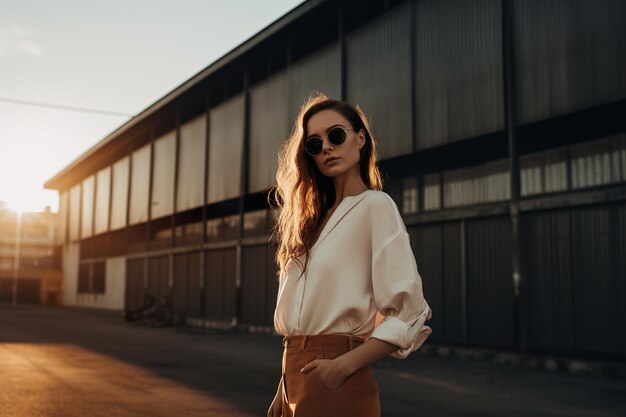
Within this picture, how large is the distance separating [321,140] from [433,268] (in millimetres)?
15237

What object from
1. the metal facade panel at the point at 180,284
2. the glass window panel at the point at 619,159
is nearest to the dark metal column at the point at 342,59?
the glass window panel at the point at 619,159

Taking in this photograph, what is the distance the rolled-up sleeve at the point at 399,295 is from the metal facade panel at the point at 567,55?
1184cm

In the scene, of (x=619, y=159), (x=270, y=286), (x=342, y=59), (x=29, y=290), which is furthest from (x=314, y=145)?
(x=29, y=290)

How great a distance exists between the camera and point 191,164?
97.8 ft

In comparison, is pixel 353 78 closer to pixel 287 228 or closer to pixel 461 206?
pixel 461 206

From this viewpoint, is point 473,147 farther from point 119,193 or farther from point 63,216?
point 63,216

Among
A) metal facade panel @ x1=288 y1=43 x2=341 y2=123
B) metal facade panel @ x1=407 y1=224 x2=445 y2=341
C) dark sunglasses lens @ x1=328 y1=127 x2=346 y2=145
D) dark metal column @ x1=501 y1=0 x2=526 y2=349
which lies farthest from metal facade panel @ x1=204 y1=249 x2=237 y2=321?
dark sunglasses lens @ x1=328 y1=127 x2=346 y2=145

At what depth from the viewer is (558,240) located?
13.7m

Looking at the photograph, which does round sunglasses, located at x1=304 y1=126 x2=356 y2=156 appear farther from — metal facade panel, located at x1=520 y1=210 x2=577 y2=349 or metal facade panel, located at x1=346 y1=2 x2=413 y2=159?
metal facade panel, located at x1=346 y1=2 x2=413 y2=159

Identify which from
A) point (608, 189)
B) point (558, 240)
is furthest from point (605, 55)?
point (558, 240)

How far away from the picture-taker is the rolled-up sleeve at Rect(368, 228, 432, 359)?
→ 186 cm

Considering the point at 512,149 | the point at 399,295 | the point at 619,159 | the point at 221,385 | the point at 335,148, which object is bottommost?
the point at 221,385

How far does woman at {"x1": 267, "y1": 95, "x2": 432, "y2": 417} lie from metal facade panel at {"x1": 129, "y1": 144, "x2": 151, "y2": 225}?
33141 mm

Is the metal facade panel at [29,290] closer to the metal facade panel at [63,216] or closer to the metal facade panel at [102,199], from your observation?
the metal facade panel at [63,216]
